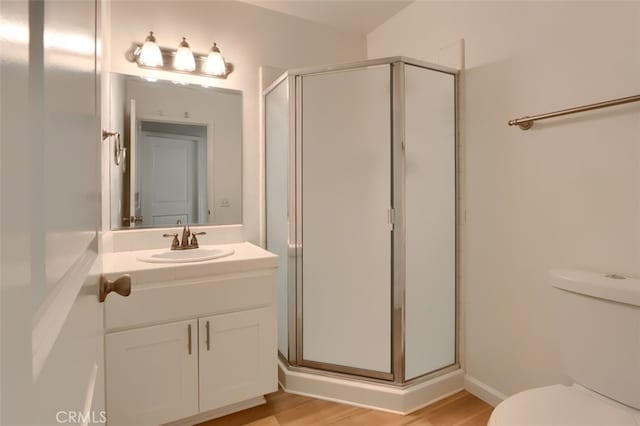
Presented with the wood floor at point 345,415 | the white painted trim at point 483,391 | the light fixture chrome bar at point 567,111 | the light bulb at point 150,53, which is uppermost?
the light bulb at point 150,53

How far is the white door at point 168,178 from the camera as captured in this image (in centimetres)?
209

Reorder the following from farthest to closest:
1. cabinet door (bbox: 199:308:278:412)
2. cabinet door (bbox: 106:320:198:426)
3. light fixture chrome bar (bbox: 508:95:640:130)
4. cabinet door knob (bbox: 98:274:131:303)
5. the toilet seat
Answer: cabinet door (bbox: 199:308:278:412) → cabinet door (bbox: 106:320:198:426) → light fixture chrome bar (bbox: 508:95:640:130) → the toilet seat → cabinet door knob (bbox: 98:274:131:303)

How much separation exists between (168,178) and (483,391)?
7.28 feet

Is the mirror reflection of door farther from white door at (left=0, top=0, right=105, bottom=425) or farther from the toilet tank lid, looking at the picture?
the toilet tank lid

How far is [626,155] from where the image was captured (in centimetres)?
133

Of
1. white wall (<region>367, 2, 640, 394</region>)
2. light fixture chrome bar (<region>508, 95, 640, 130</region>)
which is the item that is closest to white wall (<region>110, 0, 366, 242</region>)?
white wall (<region>367, 2, 640, 394</region>)

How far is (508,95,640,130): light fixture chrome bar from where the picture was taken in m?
1.27

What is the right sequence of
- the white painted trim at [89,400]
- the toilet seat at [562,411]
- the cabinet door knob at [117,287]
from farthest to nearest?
the toilet seat at [562,411], the cabinet door knob at [117,287], the white painted trim at [89,400]

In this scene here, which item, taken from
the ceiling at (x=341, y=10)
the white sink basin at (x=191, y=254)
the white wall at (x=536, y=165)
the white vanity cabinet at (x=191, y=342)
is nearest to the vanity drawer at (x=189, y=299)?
the white vanity cabinet at (x=191, y=342)

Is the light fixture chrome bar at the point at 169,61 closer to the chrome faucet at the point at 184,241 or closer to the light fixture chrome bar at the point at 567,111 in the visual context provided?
the chrome faucet at the point at 184,241

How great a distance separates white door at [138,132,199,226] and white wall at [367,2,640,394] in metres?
1.68

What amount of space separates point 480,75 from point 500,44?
0.56 ft

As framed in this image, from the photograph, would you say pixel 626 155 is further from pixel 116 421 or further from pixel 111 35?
pixel 111 35

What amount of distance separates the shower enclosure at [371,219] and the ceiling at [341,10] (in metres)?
0.68
